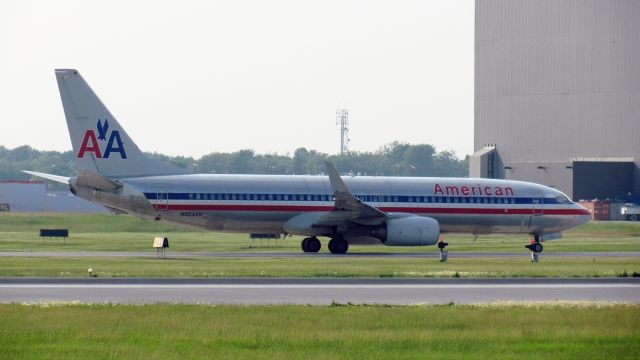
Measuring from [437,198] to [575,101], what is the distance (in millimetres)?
45088

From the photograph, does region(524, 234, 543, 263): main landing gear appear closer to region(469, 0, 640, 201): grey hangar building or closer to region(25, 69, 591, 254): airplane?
region(25, 69, 591, 254): airplane

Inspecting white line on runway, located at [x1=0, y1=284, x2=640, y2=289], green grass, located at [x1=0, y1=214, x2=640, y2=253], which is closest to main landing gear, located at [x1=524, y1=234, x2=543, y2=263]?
green grass, located at [x1=0, y1=214, x2=640, y2=253]

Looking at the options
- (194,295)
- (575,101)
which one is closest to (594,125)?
(575,101)

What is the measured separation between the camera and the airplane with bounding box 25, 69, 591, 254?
1999 inches

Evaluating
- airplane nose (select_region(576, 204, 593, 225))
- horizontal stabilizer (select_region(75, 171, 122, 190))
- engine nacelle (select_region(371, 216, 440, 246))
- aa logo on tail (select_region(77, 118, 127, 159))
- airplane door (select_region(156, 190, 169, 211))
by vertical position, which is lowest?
engine nacelle (select_region(371, 216, 440, 246))

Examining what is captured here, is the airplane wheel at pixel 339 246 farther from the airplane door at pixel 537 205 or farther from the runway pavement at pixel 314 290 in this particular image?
the runway pavement at pixel 314 290

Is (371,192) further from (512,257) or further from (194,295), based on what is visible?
(194,295)

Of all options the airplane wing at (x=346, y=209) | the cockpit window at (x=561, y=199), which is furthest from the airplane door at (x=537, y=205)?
the airplane wing at (x=346, y=209)

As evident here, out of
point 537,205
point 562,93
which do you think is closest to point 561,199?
point 537,205

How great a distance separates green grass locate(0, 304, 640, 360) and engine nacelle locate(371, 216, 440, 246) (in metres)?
25.8

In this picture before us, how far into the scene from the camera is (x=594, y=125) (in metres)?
96.2

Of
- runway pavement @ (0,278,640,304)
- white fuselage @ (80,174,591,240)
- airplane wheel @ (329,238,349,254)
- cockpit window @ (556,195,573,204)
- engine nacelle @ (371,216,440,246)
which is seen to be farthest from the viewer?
cockpit window @ (556,195,573,204)

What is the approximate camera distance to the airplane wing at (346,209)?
51.3 m

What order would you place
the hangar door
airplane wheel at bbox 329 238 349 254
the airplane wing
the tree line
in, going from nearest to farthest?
the airplane wing
airplane wheel at bbox 329 238 349 254
the hangar door
the tree line
